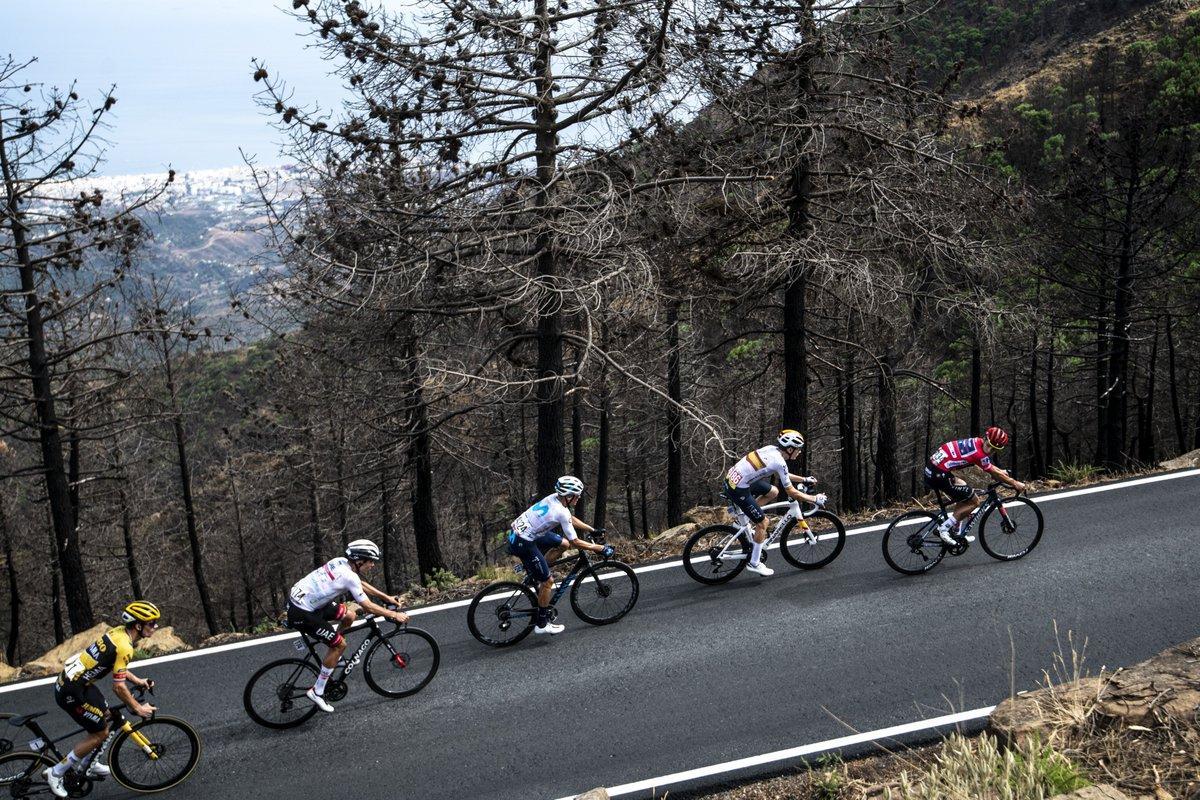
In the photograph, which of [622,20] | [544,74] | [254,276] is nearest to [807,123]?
[622,20]

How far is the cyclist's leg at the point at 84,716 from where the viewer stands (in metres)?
7.00

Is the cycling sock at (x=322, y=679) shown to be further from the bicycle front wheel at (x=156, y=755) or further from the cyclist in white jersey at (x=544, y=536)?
the cyclist in white jersey at (x=544, y=536)

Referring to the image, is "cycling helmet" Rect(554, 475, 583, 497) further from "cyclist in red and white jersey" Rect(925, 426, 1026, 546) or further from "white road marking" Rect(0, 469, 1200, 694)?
"cyclist in red and white jersey" Rect(925, 426, 1026, 546)

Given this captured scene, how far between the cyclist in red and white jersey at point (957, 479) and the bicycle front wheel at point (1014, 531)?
0.38 metres

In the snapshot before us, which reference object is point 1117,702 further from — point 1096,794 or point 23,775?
point 23,775

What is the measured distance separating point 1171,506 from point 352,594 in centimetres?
1152

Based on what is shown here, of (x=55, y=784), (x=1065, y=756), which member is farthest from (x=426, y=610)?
(x=1065, y=756)

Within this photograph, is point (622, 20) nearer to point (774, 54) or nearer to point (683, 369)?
point (774, 54)

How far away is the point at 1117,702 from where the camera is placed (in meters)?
5.73

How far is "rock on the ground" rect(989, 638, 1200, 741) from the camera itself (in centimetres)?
552

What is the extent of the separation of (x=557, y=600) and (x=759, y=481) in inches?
118

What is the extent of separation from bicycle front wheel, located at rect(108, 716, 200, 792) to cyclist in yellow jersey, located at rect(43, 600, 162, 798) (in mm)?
170

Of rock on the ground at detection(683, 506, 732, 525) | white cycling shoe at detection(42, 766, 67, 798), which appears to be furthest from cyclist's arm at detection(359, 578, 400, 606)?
rock on the ground at detection(683, 506, 732, 525)

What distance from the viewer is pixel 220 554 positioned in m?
43.3
